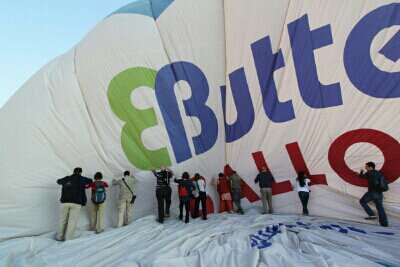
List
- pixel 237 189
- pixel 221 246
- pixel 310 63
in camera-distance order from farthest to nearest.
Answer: pixel 237 189, pixel 310 63, pixel 221 246

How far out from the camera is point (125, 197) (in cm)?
724

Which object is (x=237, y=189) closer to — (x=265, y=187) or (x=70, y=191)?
(x=265, y=187)

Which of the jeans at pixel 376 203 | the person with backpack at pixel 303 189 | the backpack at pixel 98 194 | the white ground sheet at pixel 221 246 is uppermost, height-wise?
the backpack at pixel 98 194

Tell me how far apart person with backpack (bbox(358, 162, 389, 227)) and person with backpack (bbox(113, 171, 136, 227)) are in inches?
188

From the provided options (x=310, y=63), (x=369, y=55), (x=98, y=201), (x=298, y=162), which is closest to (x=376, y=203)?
(x=298, y=162)

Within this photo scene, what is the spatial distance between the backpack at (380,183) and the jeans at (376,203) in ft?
0.34

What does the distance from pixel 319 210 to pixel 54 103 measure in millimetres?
6476

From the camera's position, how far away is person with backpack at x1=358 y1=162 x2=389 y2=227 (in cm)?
605

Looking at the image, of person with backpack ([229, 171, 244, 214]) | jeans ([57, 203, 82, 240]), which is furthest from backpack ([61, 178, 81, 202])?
person with backpack ([229, 171, 244, 214])

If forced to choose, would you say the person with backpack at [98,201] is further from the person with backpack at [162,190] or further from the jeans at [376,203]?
the jeans at [376,203]

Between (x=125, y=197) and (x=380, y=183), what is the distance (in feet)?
16.8

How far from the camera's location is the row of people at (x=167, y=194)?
20.4 ft

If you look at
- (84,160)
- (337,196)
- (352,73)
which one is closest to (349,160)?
(337,196)

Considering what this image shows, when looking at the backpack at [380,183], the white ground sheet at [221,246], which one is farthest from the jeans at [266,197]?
the backpack at [380,183]
